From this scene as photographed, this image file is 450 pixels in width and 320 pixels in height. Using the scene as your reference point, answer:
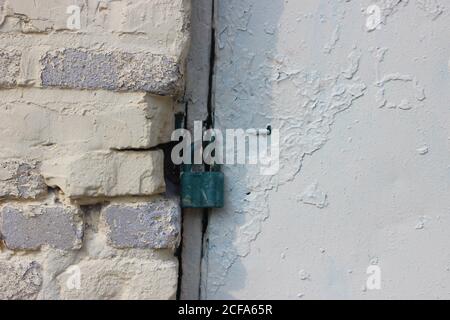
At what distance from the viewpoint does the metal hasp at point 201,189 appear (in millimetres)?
1432

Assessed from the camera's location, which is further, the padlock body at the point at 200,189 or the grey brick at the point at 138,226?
the padlock body at the point at 200,189

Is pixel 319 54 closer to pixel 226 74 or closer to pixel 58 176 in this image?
pixel 226 74

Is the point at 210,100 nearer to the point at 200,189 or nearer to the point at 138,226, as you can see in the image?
the point at 200,189

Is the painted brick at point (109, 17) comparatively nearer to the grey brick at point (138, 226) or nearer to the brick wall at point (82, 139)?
the brick wall at point (82, 139)

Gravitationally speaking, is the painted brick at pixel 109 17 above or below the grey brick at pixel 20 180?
above

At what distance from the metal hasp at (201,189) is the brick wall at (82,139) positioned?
11cm

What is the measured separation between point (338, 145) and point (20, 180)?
2.42 feet

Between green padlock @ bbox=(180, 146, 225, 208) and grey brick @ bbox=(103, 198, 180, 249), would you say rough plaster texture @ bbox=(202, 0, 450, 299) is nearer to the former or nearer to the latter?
green padlock @ bbox=(180, 146, 225, 208)

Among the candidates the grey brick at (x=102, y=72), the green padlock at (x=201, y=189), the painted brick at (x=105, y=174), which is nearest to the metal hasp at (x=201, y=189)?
the green padlock at (x=201, y=189)

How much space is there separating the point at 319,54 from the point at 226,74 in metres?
0.23

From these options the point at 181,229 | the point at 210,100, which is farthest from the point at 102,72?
the point at 181,229

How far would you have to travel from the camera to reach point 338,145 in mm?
1457

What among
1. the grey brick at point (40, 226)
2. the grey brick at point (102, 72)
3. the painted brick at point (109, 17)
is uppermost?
the painted brick at point (109, 17)

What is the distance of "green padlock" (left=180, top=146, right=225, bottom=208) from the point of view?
1.43m
